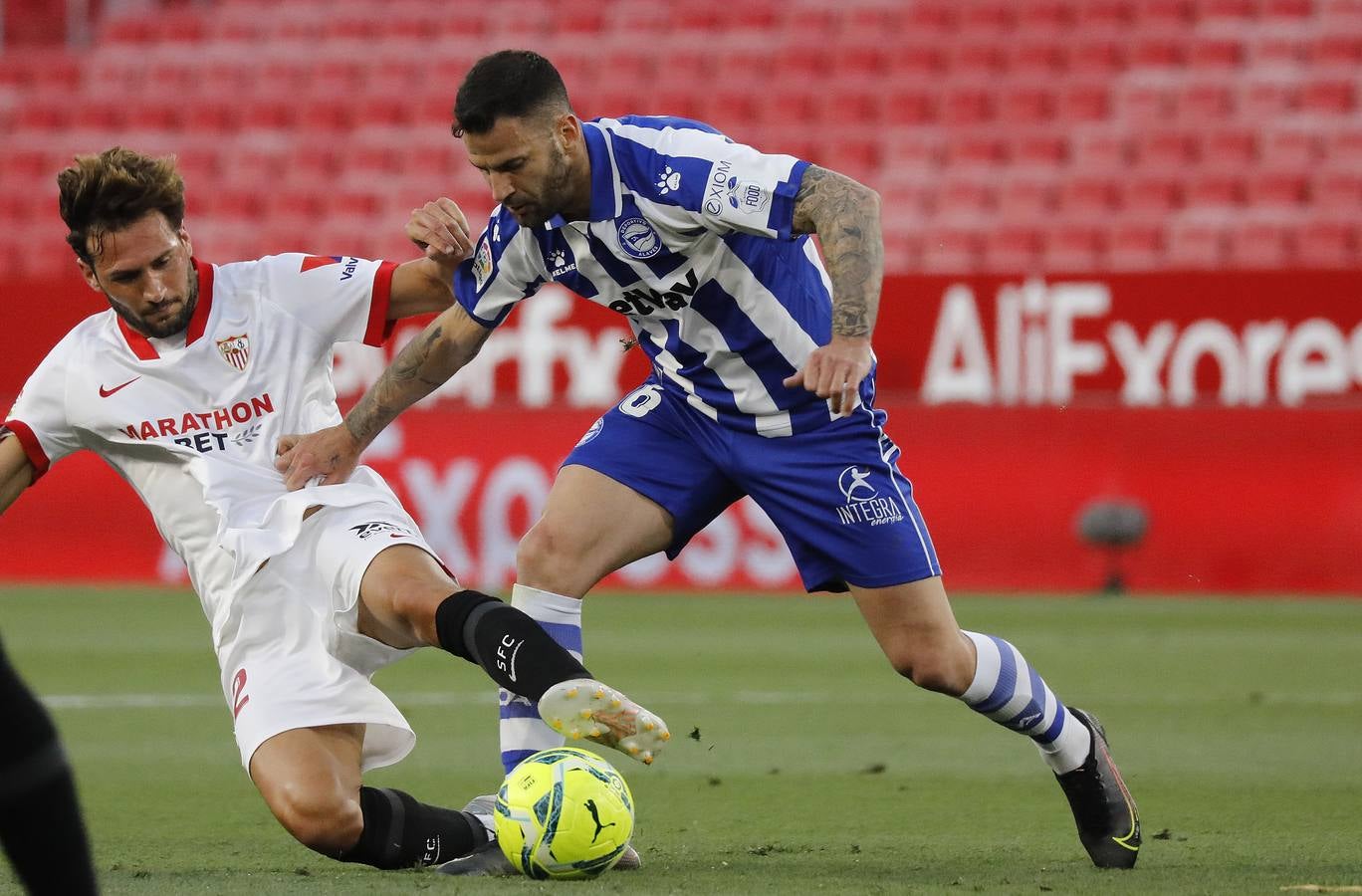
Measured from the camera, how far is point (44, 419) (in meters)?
4.60

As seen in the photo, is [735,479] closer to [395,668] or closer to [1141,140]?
[395,668]

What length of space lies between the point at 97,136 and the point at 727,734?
14297 millimetres

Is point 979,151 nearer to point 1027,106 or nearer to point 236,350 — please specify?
point 1027,106

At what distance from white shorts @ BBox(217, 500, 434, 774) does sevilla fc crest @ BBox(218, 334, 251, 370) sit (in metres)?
0.42

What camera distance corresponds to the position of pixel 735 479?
492cm

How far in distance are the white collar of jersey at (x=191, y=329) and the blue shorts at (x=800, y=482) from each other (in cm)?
100

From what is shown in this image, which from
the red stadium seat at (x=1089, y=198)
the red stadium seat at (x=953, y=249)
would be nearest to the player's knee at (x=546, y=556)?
the red stadium seat at (x=953, y=249)

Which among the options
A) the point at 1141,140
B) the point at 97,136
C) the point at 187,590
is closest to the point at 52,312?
the point at 187,590

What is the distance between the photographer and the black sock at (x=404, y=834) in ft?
14.7

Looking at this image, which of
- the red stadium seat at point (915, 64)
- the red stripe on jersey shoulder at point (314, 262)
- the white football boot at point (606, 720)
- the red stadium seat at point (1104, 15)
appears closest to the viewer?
the white football boot at point (606, 720)

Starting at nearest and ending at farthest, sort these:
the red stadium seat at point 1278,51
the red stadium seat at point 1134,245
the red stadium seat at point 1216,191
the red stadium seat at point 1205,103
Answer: the red stadium seat at point 1134,245 < the red stadium seat at point 1216,191 < the red stadium seat at point 1205,103 < the red stadium seat at point 1278,51

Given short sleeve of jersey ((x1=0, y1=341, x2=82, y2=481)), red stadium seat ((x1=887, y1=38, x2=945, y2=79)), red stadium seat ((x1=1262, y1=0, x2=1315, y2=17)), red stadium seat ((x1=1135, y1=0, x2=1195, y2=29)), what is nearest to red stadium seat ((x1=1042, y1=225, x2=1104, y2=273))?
red stadium seat ((x1=887, y1=38, x2=945, y2=79))

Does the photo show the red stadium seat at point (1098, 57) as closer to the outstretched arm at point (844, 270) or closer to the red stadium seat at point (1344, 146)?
the red stadium seat at point (1344, 146)

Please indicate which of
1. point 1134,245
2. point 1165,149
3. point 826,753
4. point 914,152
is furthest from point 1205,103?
point 826,753
